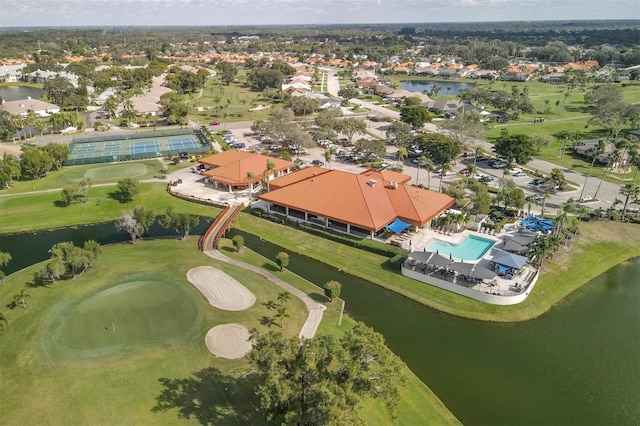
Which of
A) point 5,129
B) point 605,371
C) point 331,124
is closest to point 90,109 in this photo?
point 5,129

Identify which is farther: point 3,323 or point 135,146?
point 135,146

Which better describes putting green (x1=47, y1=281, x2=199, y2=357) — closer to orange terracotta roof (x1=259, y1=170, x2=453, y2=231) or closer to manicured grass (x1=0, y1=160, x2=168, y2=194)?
orange terracotta roof (x1=259, y1=170, x2=453, y2=231)

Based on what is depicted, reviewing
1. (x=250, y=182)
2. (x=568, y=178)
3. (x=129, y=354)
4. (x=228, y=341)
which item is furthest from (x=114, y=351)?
(x=568, y=178)

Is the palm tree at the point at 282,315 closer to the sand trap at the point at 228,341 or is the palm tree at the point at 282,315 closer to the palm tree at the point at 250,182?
the sand trap at the point at 228,341

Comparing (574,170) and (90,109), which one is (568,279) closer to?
(574,170)

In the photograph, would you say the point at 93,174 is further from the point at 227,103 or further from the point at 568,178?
the point at 568,178

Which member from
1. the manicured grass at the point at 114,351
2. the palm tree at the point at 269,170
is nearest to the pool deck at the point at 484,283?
the manicured grass at the point at 114,351
